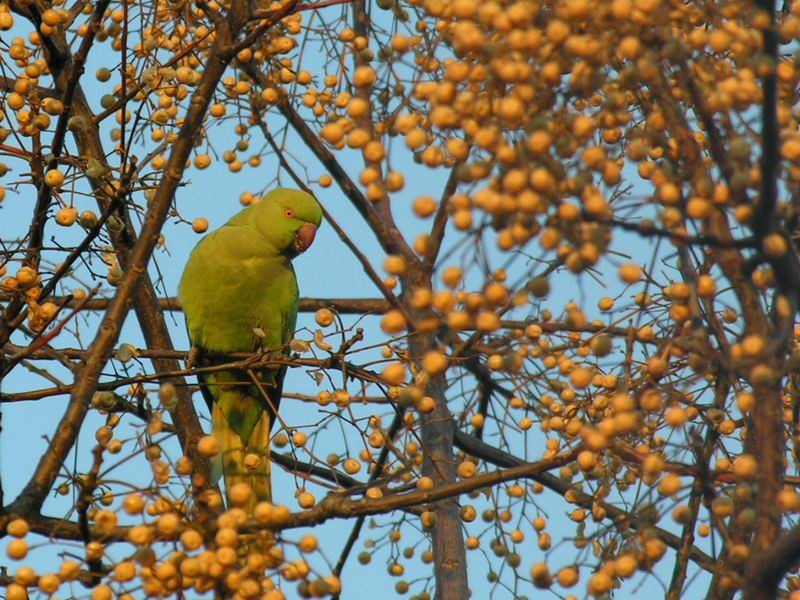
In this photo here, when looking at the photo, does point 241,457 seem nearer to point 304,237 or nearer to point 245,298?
point 245,298

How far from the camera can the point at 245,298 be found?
17.6ft

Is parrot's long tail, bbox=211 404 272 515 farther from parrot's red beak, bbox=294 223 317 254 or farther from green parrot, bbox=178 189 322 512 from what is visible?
parrot's red beak, bbox=294 223 317 254

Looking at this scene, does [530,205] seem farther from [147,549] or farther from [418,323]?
[147,549]

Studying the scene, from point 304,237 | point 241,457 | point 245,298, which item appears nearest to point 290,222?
point 304,237

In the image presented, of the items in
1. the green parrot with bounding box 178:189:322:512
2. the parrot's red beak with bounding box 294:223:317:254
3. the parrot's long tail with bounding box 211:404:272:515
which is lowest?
the parrot's long tail with bounding box 211:404:272:515

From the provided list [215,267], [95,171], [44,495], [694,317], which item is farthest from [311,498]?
[215,267]

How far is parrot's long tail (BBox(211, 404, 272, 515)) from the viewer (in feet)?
15.2

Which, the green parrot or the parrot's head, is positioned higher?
the parrot's head

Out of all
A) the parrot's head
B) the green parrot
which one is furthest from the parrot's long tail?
the parrot's head

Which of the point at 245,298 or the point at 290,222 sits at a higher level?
the point at 290,222

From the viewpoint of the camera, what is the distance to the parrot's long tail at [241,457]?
15.2 ft

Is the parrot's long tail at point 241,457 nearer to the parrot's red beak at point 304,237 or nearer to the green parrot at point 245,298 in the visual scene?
the green parrot at point 245,298

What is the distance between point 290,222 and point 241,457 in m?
1.15

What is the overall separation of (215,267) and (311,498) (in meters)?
2.37
